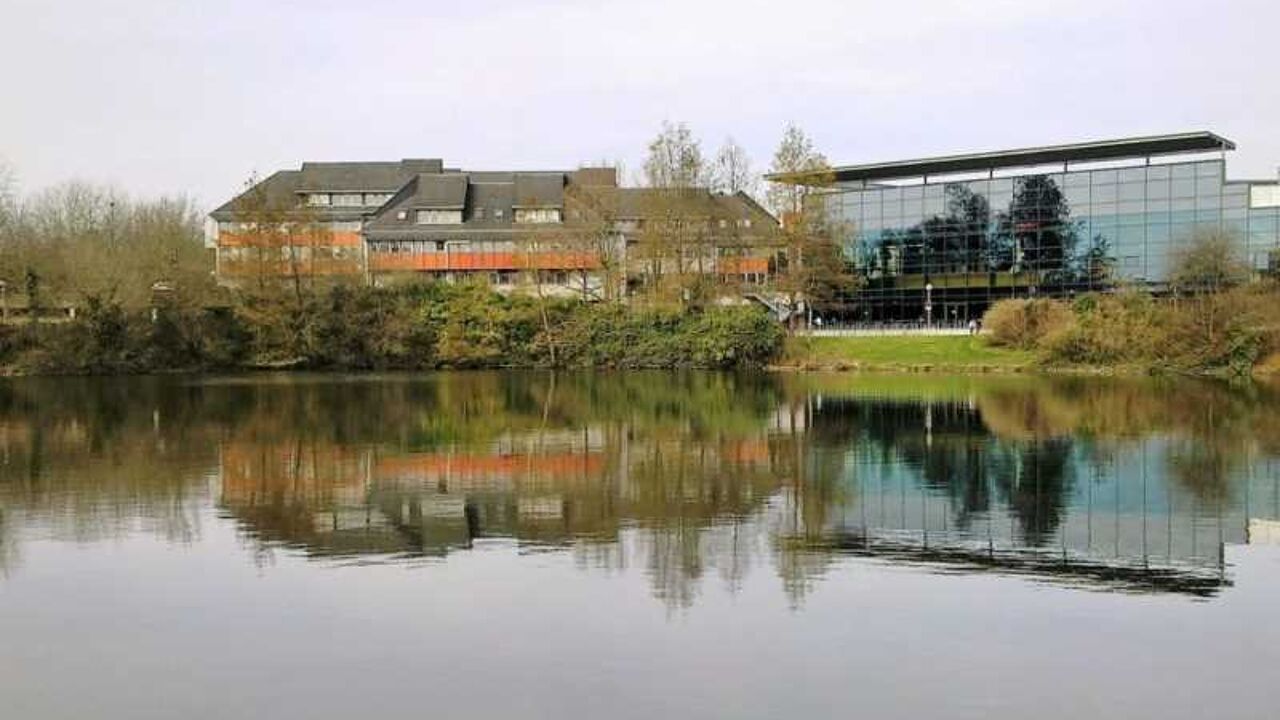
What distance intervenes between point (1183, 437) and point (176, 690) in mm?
27061

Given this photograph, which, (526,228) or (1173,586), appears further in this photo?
(526,228)

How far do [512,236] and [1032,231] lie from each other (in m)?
35.4

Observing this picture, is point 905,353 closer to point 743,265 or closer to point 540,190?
point 743,265

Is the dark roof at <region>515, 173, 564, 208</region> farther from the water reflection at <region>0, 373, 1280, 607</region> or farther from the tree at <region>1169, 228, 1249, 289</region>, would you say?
the water reflection at <region>0, 373, 1280, 607</region>

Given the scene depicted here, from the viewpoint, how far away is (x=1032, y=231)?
3169 inches

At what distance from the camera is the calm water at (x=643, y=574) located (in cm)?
1144

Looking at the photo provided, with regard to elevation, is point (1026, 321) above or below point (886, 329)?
above

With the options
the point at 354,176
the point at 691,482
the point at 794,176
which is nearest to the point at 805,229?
the point at 794,176

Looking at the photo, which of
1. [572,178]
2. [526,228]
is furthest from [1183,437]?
[572,178]

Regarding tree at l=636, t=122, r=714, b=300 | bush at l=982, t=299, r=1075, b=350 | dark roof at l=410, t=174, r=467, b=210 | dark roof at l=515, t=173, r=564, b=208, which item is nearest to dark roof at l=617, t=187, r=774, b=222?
tree at l=636, t=122, r=714, b=300

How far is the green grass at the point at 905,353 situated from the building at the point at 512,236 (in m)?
7.04

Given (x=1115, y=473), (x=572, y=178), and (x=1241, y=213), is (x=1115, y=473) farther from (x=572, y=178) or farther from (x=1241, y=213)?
(x=572, y=178)

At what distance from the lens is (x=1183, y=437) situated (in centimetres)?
3166

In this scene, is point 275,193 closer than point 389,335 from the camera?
No
